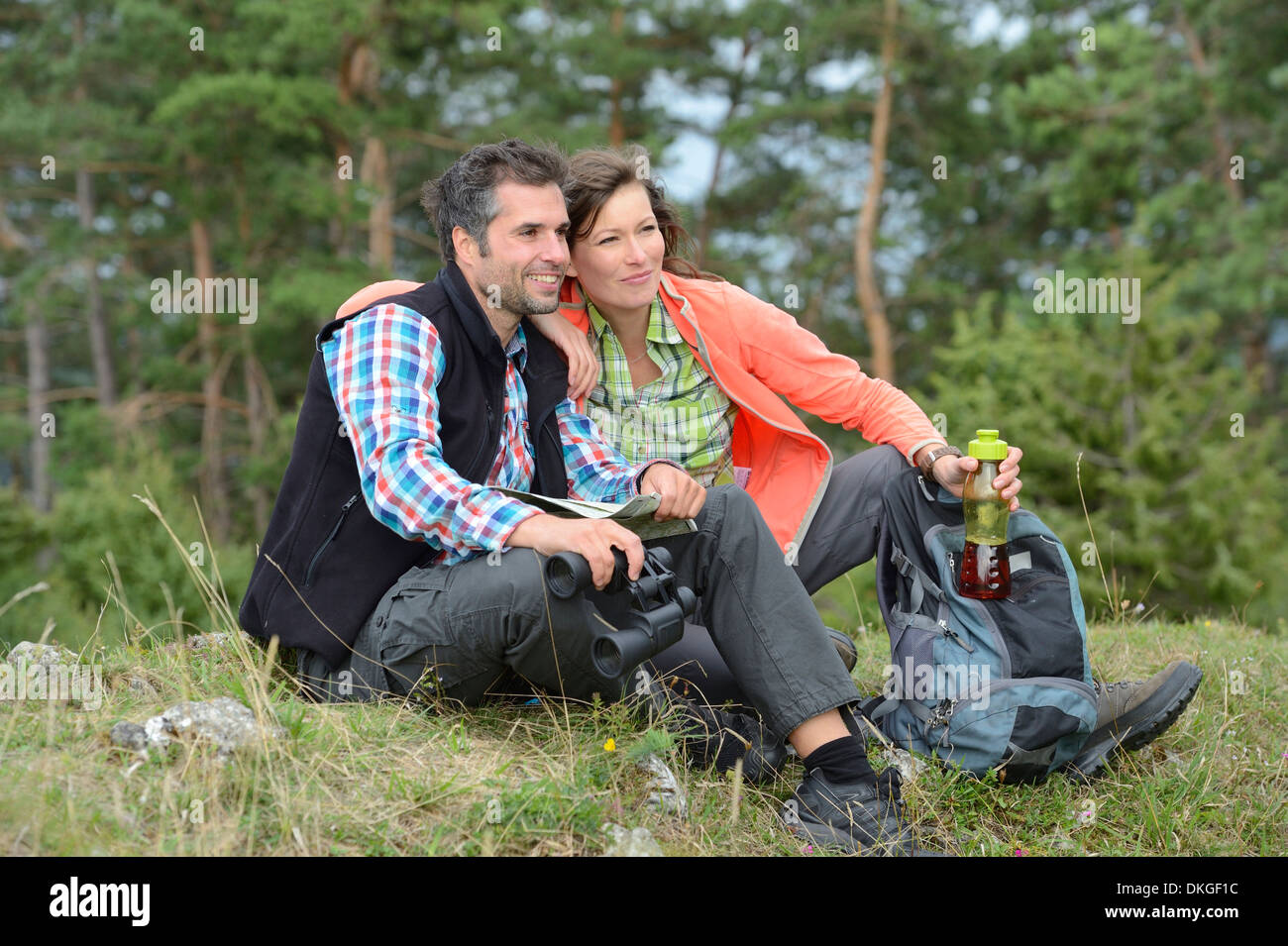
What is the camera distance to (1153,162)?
14.9m

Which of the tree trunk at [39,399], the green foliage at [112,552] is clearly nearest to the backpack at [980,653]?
the green foliage at [112,552]

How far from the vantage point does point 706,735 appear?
2.98 metres

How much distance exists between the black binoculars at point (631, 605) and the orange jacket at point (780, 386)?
89 cm

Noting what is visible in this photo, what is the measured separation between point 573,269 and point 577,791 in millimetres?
1636

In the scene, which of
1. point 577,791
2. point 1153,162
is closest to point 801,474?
point 577,791

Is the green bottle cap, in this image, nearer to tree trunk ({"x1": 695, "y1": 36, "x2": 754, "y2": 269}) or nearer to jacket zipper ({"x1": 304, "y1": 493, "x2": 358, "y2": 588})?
jacket zipper ({"x1": 304, "y1": 493, "x2": 358, "y2": 588})

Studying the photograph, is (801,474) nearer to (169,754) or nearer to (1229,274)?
(169,754)

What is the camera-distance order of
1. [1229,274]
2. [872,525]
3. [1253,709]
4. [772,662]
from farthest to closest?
[1229,274] → [1253,709] → [872,525] → [772,662]

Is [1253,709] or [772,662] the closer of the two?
[772,662]

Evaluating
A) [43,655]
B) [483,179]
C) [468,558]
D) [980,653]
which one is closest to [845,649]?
[980,653]

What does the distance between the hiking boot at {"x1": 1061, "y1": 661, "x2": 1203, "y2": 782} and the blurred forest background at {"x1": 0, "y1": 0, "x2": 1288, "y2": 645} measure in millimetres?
8151

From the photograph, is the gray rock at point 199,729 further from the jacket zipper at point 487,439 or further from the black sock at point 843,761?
the black sock at point 843,761

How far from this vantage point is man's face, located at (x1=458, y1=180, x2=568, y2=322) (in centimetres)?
310

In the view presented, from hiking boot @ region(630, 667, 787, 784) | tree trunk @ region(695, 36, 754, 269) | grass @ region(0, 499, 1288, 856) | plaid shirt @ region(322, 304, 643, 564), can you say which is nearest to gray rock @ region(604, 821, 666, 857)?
grass @ region(0, 499, 1288, 856)
